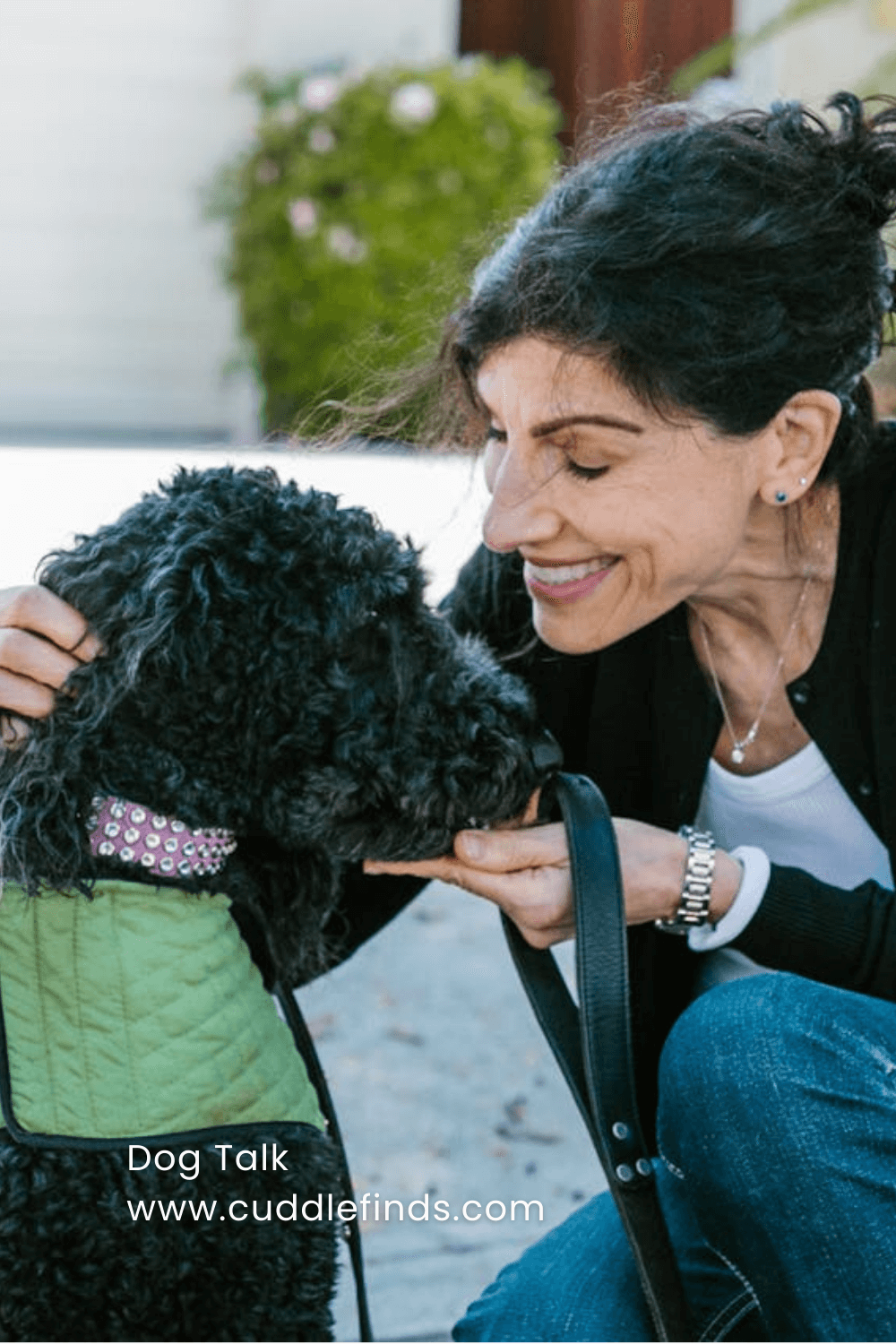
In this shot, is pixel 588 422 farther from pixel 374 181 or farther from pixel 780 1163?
pixel 374 181

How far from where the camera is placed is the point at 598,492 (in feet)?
7.36

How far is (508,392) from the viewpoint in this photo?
7.52ft

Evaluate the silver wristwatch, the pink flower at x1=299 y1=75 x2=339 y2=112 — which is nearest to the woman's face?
the silver wristwatch

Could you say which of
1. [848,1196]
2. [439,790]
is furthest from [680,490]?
[848,1196]

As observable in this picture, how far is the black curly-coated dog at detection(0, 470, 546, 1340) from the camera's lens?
1.88m

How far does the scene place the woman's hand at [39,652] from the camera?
1919 millimetres

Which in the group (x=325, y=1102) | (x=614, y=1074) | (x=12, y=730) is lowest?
(x=325, y=1102)

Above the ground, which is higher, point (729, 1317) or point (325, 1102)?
point (325, 1102)

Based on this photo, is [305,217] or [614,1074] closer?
[614,1074]

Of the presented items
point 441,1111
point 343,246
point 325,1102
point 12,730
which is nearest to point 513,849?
point 325,1102

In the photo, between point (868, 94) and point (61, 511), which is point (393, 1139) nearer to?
point (868, 94)

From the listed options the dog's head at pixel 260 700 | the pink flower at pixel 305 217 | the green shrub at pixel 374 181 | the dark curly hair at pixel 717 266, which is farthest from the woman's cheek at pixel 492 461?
the pink flower at pixel 305 217

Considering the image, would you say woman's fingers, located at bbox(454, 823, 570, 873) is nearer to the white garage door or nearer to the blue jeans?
the blue jeans

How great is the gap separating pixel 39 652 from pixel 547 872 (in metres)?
0.68
